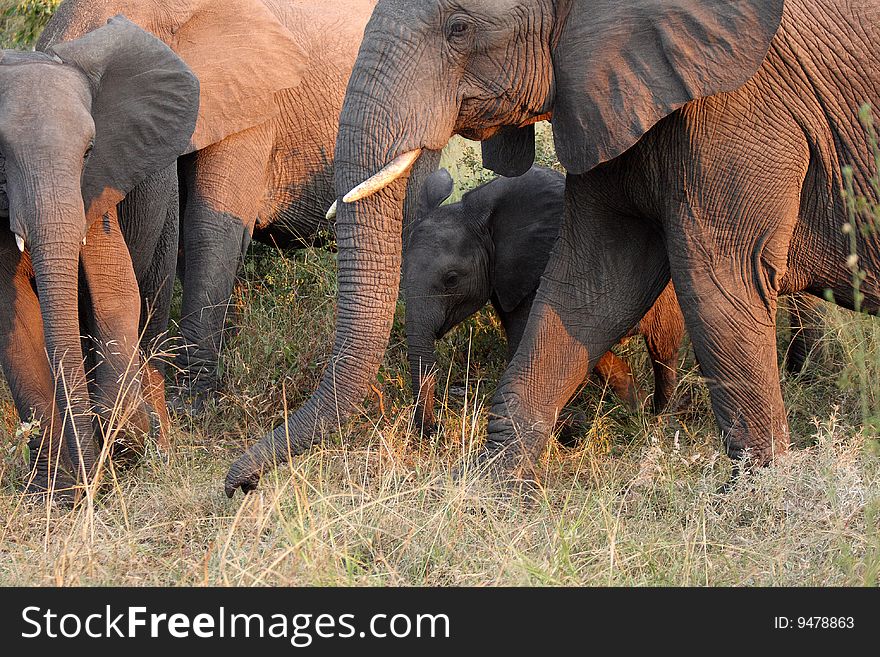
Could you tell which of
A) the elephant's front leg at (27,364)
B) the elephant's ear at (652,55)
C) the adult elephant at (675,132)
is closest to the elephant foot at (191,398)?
the elephant's front leg at (27,364)

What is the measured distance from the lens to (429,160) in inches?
322

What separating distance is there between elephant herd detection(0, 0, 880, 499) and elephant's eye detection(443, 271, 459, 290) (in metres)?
0.01

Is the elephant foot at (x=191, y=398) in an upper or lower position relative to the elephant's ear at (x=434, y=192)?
lower

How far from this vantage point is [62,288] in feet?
16.8

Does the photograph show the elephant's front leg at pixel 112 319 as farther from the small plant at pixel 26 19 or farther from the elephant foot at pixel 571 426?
the small plant at pixel 26 19

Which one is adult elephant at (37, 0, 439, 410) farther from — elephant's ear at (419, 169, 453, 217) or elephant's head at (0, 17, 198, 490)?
elephant's ear at (419, 169, 453, 217)

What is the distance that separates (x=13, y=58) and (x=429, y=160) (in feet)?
10.8

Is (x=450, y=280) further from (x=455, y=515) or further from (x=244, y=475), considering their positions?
(x=455, y=515)

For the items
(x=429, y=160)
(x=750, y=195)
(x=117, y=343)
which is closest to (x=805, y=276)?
(x=750, y=195)

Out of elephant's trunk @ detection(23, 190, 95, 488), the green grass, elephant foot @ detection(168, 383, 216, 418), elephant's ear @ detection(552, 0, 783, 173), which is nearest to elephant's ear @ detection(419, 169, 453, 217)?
the green grass

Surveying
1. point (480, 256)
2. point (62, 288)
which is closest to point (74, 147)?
point (62, 288)

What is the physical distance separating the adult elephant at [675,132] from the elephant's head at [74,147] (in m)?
0.96

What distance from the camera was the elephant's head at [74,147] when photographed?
505 cm
